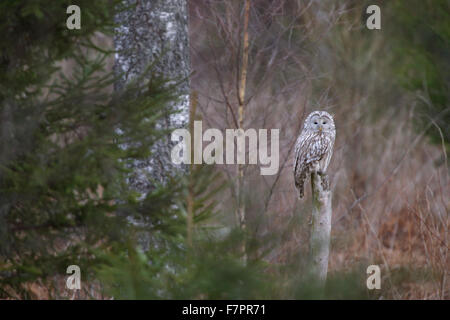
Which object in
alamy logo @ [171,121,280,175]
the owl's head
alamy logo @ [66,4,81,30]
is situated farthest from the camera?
alamy logo @ [171,121,280,175]

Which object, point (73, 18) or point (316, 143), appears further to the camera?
point (316, 143)

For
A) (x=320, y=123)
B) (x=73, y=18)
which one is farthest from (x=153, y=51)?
(x=320, y=123)

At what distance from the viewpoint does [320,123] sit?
3.08m

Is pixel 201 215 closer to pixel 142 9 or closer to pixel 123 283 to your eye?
pixel 123 283

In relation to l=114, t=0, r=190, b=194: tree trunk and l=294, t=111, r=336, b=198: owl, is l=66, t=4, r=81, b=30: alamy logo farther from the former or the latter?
l=294, t=111, r=336, b=198: owl

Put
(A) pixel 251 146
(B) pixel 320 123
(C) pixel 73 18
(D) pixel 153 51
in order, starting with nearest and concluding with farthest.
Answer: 1. (C) pixel 73 18
2. (B) pixel 320 123
3. (D) pixel 153 51
4. (A) pixel 251 146

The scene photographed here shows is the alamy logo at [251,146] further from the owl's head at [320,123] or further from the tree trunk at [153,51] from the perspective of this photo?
the owl's head at [320,123]

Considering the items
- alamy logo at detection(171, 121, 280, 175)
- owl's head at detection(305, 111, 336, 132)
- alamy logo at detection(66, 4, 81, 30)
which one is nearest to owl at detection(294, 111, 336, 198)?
owl's head at detection(305, 111, 336, 132)

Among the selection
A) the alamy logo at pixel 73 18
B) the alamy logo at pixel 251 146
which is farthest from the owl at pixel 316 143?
the alamy logo at pixel 73 18

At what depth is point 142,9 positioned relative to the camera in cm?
391

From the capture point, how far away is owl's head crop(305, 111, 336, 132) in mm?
3074

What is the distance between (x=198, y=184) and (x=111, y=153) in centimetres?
100

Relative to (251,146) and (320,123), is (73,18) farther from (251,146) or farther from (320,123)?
(251,146)

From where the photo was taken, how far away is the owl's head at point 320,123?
3.07 metres
